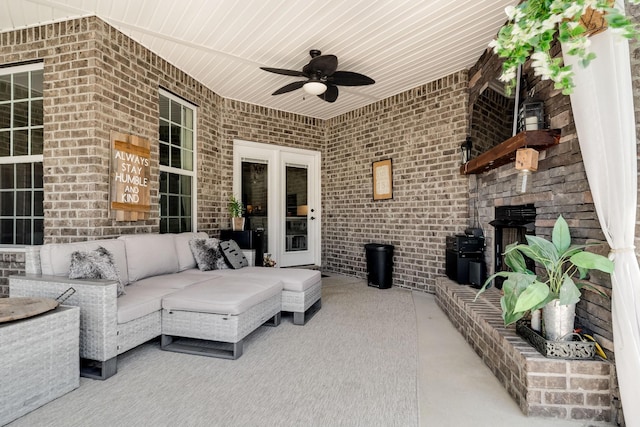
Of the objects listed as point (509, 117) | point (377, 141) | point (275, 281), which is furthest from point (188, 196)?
point (509, 117)

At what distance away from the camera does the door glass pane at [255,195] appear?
18.6 ft

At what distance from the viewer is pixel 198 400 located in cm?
192

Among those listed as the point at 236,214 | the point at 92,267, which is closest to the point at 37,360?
the point at 92,267

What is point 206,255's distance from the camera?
3711 millimetres

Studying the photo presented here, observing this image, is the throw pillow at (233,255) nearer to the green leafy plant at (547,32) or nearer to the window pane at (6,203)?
the window pane at (6,203)

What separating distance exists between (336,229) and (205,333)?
154 inches

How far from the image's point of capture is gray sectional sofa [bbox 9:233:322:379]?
2199mm

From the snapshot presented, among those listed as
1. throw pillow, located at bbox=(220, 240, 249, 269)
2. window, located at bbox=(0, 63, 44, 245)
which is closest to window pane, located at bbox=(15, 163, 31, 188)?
window, located at bbox=(0, 63, 44, 245)

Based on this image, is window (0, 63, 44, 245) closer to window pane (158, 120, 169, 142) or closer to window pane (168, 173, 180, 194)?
window pane (158, 120, 169, 142)

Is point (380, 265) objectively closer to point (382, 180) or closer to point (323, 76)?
point (382, 180)

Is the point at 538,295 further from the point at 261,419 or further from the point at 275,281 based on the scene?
the point at 275,281

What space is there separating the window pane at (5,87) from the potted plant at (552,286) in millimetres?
4945

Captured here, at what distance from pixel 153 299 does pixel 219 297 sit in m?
0.52

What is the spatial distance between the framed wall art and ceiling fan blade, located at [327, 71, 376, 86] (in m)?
1.82
